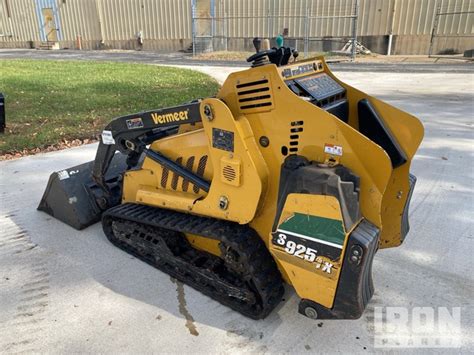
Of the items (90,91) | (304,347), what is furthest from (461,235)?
(90,91)

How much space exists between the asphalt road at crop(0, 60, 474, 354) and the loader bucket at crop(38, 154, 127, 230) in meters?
0.13

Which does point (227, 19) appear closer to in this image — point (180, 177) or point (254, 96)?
point (180, 177)

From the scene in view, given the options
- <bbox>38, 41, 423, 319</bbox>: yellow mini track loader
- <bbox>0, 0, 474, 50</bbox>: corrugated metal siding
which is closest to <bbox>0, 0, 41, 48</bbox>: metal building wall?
<bbox>0, 0, 474, 50</bbox>: corrugated metal siding

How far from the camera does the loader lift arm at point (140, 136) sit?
310cm

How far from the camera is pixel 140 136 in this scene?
11.8ft

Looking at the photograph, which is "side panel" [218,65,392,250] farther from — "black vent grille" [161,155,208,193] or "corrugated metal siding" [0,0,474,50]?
"corrugated metal siding" [0,0,474,50]

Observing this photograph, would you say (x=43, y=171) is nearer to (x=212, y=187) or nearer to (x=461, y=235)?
(x=212, y=187)

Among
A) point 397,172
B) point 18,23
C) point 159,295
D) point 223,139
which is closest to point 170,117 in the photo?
point 223,139

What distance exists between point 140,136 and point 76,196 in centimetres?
114

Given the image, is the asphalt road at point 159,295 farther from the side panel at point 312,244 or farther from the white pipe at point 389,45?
the white pipe at point 389,45

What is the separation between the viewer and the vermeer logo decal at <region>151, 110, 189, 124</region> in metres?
3.06

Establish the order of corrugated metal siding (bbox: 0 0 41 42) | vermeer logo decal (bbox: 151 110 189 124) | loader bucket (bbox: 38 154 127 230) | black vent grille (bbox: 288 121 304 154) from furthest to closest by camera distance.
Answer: corrugated metal siding (bbox: 0 0 41 42) < loader bucket (bbox: 38 154 127 230) < vermeer logo decal (bbox: 151 110 189 124) < black vent grille (bbox: 288 121 304 154)

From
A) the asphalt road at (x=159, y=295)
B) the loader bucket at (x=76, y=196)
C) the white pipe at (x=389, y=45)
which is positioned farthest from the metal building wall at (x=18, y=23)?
the loader bucket at (x=76, y=196)
